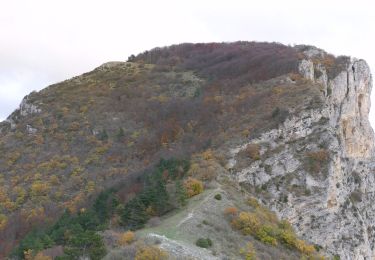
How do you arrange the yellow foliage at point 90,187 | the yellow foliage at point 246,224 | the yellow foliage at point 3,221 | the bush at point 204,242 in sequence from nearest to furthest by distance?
1. the bush at point 204,242
2. the yellow foliage at point 246,224
3. the yellow foliage at point 3,221
4. the yellow foliage at point 90,187

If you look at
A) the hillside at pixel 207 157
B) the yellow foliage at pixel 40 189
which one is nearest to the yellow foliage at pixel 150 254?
the hillside at pixel 207 157

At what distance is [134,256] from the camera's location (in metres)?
27.5

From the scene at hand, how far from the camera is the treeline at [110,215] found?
103 ft

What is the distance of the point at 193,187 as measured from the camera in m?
40.3

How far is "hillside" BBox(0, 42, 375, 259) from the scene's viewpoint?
37562 mm

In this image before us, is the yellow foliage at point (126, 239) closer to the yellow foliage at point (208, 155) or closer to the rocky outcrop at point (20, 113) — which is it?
the yellow foliage at point (208, 155)

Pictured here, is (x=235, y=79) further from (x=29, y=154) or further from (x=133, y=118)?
(x=29, y=154)

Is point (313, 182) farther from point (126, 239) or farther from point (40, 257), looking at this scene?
point (40, 257)

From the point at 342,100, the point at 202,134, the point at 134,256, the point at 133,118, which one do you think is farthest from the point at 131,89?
the point at 134,256

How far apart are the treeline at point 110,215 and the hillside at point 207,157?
157mm

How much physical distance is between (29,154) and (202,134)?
26824 mm

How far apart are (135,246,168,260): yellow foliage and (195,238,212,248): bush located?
3.90 metres

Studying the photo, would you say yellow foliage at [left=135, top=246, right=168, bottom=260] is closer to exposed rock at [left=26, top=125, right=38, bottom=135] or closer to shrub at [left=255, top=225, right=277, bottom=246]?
shrub at [left=255, top=225, right=277, bottom=246]

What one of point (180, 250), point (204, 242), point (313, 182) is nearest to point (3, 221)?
point (204, 242)
